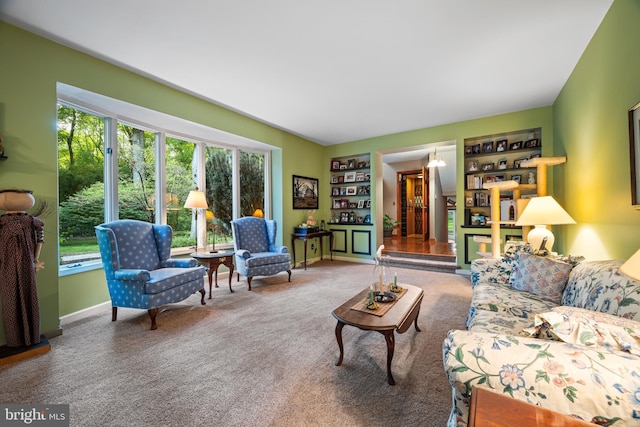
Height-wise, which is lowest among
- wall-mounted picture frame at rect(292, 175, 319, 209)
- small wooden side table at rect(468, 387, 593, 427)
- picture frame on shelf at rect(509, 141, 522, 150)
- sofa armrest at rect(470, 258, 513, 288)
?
sofa armrest at rect(470, 258, 513, 288)

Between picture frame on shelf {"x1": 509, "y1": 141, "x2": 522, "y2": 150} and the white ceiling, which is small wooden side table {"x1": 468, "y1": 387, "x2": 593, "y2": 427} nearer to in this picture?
the white ceiling

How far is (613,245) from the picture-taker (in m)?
2.13

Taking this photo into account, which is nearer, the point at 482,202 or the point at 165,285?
the point at 165,285

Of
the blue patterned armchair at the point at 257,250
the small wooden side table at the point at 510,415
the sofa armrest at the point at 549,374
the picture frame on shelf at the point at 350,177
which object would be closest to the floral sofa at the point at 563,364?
the sofa armrest at the point at 549,374

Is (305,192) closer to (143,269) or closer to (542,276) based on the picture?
(143,269)

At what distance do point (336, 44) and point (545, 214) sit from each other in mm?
2589

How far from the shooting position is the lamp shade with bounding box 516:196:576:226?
247cm

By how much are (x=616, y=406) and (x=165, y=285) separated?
3.08 m

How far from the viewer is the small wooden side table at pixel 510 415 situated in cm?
65

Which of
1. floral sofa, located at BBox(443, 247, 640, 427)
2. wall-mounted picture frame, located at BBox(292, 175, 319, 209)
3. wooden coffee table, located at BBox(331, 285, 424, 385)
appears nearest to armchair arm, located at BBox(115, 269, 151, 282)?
wooden coffee table, located at BBox(331, 285, 424, 385)

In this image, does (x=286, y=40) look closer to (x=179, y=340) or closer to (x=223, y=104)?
(x=223, y=104)

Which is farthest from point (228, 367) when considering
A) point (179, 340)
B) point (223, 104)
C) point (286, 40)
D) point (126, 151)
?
point (223, 104)

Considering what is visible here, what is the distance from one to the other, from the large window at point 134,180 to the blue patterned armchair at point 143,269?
528 millimetres

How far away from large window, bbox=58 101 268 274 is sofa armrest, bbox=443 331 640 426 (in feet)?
12.2
